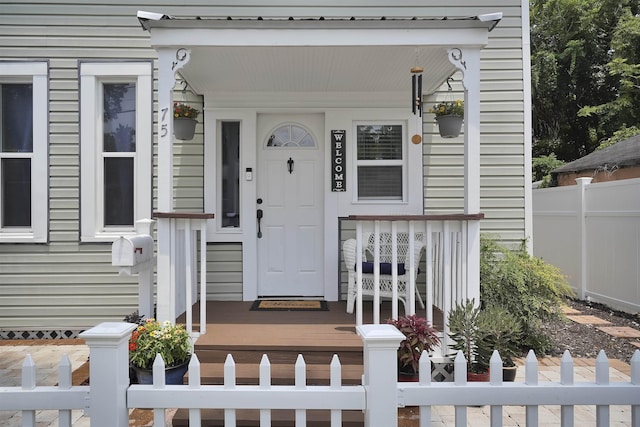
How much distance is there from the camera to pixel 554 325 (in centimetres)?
545

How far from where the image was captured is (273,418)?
2750 millimetres

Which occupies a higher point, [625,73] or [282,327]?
[625,73]

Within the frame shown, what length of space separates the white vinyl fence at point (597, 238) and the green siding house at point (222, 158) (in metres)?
1.66

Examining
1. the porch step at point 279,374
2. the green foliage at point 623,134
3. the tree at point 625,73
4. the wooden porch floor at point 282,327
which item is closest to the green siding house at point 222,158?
the wooden porch floor at point 282,327

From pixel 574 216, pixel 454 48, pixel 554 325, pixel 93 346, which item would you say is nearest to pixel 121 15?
pixel 454 48

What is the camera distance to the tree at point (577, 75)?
14.2 meters

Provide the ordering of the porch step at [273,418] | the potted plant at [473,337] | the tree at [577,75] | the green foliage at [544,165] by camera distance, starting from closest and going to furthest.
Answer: the porch step at [273,418] < the potted plant at [473,337] < the green foliage at [544,165] < the tree at [577,75]

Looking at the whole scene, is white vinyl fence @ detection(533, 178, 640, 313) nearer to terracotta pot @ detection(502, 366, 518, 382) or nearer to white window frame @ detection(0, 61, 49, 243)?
terracotta pot @ detection(502, 366, 518, 382)

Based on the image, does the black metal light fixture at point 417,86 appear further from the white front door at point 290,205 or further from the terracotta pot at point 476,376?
the terracotta pot at point 476,376

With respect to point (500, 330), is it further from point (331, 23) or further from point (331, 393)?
point (331, 23)

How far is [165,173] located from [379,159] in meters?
2.45

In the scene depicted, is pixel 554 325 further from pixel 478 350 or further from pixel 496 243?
pixel 478 350

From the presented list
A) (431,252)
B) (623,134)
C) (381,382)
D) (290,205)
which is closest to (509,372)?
(431,252)

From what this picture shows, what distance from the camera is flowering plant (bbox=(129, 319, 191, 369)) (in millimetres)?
3094
